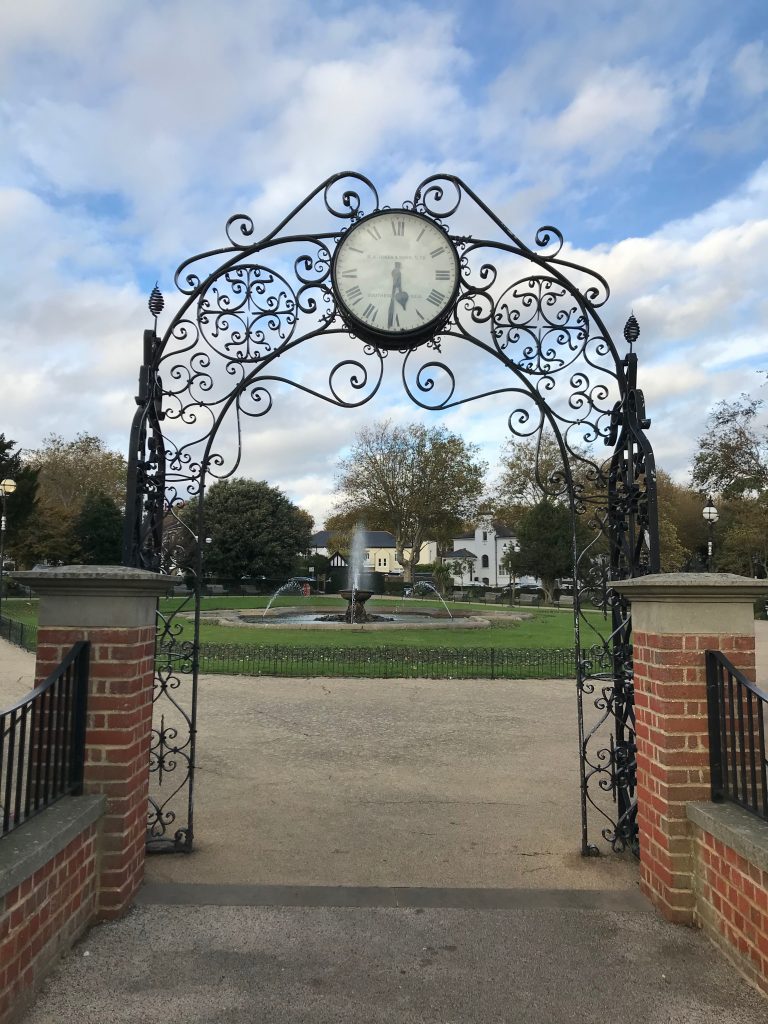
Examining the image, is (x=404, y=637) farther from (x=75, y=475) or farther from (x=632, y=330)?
(x=75, y=475)

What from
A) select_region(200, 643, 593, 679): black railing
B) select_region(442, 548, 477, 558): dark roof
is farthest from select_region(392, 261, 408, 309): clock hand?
select_region(442, 548, 477, 558): dark roof

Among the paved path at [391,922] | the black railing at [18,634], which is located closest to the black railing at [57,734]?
the paved path at [391,922]

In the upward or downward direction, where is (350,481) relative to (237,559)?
upward

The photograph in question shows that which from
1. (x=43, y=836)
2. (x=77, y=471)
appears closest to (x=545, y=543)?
(x=77, y=471)

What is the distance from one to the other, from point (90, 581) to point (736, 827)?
337 cm

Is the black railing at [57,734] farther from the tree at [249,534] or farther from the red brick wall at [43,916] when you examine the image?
the tree at [249,534]

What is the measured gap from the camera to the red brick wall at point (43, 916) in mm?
2639

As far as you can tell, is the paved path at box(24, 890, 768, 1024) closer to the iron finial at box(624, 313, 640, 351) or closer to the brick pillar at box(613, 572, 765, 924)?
the brick pillar at box(613, 572, 765, 924)

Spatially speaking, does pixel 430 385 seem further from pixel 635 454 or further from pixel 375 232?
pixel 635 454

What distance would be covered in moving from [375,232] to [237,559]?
4768cm

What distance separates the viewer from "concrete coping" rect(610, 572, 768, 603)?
3.59 m

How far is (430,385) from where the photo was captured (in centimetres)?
484

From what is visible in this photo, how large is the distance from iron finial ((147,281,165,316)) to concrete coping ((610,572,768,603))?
11.9 feet

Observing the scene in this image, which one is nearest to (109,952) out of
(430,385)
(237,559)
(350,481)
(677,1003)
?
(677,1003)
